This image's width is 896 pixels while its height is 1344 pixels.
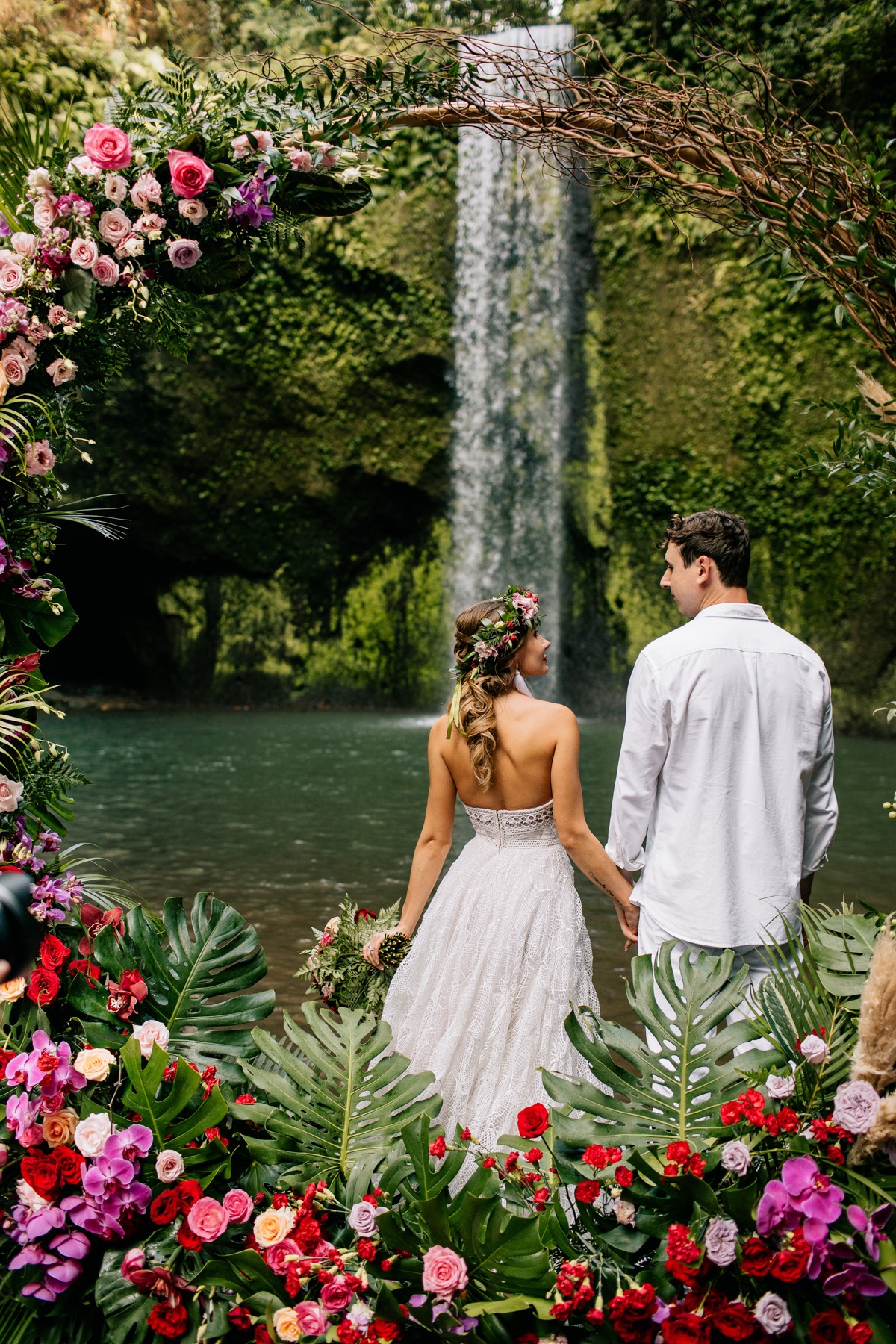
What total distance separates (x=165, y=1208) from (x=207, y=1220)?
95 mm

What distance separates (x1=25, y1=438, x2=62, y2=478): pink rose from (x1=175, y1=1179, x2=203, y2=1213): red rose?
1752mm

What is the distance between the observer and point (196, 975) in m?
2.32

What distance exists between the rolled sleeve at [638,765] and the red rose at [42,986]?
152 cm

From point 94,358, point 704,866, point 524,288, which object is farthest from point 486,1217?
point 524,288

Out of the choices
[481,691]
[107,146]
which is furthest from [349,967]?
[107,146]

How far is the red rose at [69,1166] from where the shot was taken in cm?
187

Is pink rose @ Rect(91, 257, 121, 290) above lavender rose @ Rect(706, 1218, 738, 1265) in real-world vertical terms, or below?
above

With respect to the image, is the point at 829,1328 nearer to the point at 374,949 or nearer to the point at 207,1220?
the point at 207,1220

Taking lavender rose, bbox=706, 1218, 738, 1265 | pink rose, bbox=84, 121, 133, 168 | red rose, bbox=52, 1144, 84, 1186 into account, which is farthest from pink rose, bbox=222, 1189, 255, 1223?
pink rose, bbox=84, 121, 133, 168

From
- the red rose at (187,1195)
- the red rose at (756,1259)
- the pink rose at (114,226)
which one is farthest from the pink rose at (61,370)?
the red rose at (756,1259)

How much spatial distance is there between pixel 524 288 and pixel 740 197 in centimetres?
1550

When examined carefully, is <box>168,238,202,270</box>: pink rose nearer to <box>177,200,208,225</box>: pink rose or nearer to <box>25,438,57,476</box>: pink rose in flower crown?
<box>177,200,208,225</box>: pink rose

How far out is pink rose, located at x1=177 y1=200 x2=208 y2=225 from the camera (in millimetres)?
2664

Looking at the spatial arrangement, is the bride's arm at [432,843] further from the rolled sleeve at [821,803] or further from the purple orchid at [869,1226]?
the purple orchid at [869,1226]
